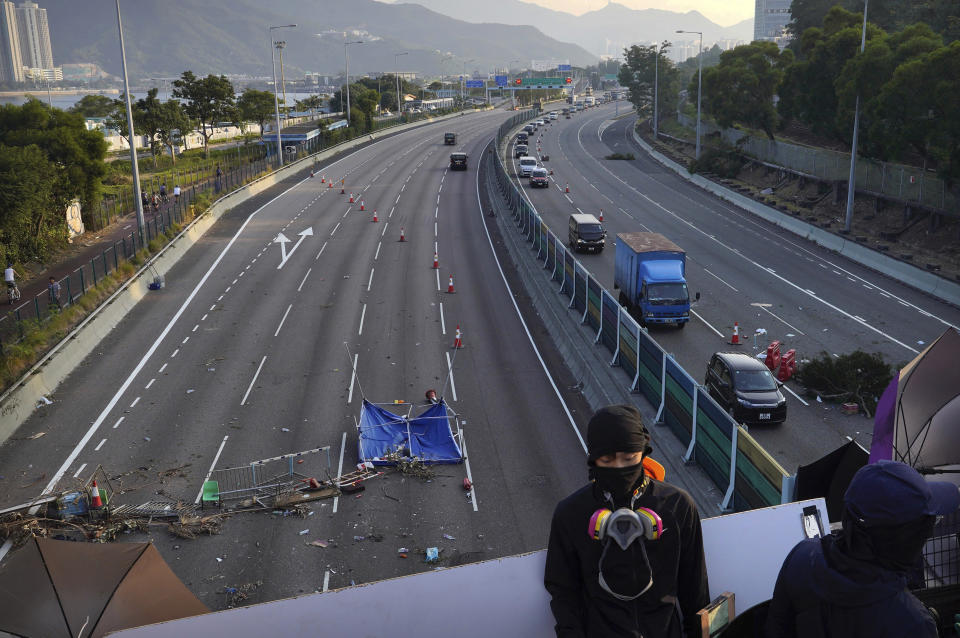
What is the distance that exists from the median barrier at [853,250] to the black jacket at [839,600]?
1343 inches

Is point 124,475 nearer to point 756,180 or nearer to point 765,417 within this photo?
point 765,417

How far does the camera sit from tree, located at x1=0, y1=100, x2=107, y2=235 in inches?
1794

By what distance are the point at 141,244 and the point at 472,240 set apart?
17500 mm

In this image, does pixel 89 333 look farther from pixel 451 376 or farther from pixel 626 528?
pixel 626 528

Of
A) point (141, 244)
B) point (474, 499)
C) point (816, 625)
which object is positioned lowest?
point (474, 499)

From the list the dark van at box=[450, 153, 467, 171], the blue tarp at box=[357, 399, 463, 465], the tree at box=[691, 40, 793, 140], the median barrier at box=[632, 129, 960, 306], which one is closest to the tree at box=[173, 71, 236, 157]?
the dark van at box=[450, 153, 467, 171]

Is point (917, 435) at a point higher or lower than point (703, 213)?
higher

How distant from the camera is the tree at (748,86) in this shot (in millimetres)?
69688

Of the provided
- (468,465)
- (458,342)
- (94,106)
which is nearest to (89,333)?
(458,342)

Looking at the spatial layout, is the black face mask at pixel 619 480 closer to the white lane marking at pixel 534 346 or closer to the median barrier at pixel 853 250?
the white lane marking at pixel 534 346

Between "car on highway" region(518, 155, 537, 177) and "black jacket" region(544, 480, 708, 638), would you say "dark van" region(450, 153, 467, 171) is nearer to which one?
"car on highway" region(518, 155, 537, 177)

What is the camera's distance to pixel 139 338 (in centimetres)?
3112

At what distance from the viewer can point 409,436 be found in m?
21.4

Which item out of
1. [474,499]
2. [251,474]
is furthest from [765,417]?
[251,474]
